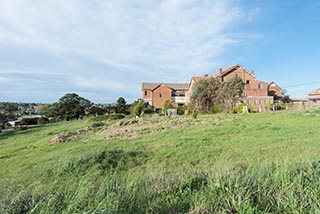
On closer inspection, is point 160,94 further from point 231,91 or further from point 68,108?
point 231,91

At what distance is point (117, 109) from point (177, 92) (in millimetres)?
15149

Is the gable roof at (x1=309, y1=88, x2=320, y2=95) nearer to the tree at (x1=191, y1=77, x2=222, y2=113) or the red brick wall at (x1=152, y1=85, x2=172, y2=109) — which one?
the tree at (x1=191, y1=77, x2=222, y2=113)

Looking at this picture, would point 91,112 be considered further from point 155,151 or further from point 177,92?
point 155,151

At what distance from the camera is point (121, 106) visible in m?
38.0

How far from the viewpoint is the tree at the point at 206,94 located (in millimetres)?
24125

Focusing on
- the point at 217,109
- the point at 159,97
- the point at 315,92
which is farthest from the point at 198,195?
Result: the point at 315,92

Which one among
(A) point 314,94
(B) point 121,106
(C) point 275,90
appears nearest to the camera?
→ (B) point 121,106

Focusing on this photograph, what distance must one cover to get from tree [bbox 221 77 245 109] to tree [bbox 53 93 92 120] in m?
26.9

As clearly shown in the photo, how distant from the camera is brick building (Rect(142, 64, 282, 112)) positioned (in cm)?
2978

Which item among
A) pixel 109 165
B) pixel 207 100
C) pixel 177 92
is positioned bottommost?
pixel 109 165

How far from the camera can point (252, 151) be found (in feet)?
18.7

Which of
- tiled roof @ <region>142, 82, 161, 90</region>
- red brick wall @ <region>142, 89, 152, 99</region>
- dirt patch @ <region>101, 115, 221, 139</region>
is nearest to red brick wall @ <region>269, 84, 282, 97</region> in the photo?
tiled roof @ <region>142, 82, 161, 90</region>

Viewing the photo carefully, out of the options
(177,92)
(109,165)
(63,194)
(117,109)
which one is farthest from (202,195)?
(177,92)

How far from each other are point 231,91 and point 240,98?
12.9 feet
